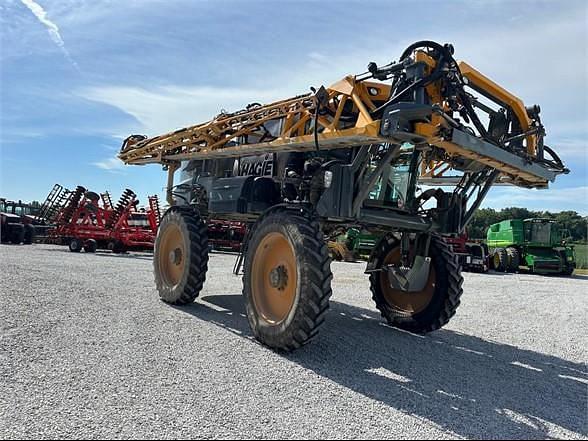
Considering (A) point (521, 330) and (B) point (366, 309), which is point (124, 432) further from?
(A) point (521, 330)

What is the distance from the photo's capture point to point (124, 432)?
9.88 feet

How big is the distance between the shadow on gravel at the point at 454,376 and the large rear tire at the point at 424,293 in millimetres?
222

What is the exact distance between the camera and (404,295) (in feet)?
22.4

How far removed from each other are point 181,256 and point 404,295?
352cm

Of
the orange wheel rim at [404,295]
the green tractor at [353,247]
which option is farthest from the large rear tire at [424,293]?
the green tractor at [353,247]

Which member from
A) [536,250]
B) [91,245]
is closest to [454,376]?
[91,245]

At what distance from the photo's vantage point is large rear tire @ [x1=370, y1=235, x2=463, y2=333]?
6.19 metres

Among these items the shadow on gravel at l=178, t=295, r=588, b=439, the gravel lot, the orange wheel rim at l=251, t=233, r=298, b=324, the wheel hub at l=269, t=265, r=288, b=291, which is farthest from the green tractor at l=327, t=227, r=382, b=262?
the wheel hub at l=269, t=265, r=288, b=291

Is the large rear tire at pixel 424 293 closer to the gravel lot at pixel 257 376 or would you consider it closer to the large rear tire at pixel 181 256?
the gravel lot at pixel 257 376

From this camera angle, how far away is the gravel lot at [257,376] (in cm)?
325

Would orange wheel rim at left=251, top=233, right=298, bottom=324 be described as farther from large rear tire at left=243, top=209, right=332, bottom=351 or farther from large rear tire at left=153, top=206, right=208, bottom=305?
large rear tire at left=153, top=206, right=208, bottom=305

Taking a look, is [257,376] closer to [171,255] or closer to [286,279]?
[286,279]

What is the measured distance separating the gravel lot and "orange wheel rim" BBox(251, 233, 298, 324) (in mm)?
445

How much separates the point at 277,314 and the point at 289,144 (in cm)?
199
